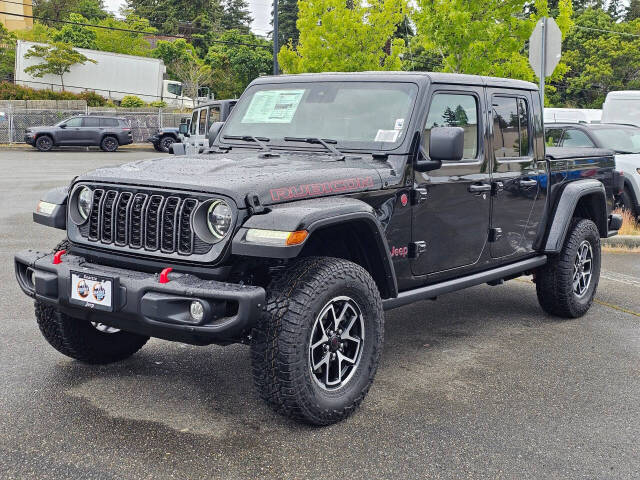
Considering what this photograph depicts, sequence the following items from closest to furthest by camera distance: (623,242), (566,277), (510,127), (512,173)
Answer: (512,173), (510,127), (566,277), (623,242)

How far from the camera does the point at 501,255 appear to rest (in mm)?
5594

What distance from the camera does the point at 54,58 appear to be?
44.7 m

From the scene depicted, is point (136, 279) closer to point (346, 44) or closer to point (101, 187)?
point (101, 187)

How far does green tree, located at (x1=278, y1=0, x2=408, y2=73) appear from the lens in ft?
89.9

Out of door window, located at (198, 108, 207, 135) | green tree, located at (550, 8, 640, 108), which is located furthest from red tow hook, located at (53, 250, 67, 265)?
green tree, located at (550, 8, 640, 108)

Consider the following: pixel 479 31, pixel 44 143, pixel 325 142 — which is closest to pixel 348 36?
pixel 479 31

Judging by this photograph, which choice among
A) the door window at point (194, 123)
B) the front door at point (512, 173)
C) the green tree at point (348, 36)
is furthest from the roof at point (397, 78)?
the green tree at point (348, 36)

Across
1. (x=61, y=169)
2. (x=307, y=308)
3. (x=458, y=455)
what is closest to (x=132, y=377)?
(x=307, y=308)

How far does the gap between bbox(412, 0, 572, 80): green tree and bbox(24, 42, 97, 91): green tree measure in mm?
33312

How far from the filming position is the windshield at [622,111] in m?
17.8

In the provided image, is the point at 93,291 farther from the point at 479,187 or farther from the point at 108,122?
the point at 108,122

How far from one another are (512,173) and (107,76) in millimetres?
45153

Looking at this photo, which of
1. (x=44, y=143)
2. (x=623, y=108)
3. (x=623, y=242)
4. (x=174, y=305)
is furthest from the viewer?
(x=44, y=143)

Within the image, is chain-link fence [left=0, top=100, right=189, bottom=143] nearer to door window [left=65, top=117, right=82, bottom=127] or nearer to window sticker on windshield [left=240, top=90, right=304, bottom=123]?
door window [left=65, top=117, right=82, bottom=127]
